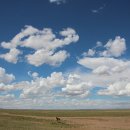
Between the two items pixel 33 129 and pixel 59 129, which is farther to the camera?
pixel 59 129

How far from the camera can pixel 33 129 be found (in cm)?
4122

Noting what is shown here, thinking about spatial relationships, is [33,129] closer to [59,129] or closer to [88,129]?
[59,129]

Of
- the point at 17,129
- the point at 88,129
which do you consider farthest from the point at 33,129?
the point at 88,129

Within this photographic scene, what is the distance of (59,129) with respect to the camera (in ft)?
144

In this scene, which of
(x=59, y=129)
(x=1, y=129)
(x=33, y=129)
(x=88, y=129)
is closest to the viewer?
(x=1, y=129)

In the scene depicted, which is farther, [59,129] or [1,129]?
[59,129]

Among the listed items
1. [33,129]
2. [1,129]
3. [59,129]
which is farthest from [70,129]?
[1,129]

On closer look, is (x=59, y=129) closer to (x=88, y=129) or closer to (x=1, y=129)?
(x=88, y=129)

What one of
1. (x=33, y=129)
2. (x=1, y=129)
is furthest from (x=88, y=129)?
(x=1, y=129)

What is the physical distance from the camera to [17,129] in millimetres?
39938

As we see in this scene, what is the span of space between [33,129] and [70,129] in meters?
6.31

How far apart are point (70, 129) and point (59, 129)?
189 cm

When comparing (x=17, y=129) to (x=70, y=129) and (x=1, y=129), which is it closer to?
(x=1, y=129)

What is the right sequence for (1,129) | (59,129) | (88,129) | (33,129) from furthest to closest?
(88,129)
(59,129)
(33,129)
(1,129)
